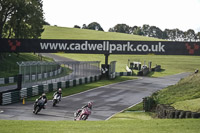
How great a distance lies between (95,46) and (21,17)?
1624 centimetres

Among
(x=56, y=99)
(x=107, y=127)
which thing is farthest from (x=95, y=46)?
(x=107, y=127)

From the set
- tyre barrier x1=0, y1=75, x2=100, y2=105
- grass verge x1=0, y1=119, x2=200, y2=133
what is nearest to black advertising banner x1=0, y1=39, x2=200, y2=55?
tyre barrier x1=0, y1=75, x2=100, y2=105

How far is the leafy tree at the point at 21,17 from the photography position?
149 feet

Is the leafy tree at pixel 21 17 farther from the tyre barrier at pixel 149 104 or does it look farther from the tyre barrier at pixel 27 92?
the tyre barrier at pixel 149 104

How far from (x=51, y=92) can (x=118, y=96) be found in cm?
613

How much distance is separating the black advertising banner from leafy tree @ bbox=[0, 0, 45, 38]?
11.7m

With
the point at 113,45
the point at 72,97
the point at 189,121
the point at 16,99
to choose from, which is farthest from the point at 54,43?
the point at 189,121

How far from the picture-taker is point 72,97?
Answer: 2672cm

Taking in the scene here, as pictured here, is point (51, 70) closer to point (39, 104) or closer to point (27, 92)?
point (27, 92)

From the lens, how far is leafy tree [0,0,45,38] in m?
45.3

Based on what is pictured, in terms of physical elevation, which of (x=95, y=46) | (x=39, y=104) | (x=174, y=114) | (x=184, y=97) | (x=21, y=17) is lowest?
(x=39, y=104)

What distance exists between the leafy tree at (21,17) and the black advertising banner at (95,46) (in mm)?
11666

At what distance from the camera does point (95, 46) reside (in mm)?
35562

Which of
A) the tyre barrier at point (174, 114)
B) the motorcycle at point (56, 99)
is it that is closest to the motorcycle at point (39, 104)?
the motorcycle at point (56, 99)
